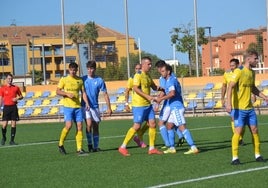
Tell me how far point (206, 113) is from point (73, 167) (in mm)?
21685

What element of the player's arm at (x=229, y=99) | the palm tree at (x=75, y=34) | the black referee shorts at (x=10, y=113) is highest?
the palm tree at (x=75, y=34)

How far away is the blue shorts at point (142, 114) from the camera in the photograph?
531 inches

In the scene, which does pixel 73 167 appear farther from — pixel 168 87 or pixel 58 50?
pixel 58 50

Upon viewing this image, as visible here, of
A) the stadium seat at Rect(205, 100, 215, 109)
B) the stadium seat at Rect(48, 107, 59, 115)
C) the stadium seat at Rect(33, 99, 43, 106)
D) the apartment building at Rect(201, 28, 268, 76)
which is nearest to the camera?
the stadium seat at Rect(205, 100, 215, 109)

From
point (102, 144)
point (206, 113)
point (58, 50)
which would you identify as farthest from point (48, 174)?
point (58, 50)

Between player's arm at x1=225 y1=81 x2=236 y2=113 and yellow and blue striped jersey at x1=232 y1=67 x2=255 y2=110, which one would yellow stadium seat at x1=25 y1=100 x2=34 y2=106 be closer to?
yellow and blue striped jersey at x1=232 y1=67 x2=255 y2=110

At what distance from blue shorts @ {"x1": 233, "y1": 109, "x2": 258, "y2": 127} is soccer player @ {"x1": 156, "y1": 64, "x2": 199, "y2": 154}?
7.45 ft

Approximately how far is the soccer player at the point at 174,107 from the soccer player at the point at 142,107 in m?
0.34

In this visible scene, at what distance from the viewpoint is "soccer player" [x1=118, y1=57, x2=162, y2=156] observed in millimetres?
13477

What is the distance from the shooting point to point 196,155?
42.4 feet

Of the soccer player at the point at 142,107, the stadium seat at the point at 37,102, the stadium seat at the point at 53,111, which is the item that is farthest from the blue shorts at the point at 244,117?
the stadium seat at the point at 37,102

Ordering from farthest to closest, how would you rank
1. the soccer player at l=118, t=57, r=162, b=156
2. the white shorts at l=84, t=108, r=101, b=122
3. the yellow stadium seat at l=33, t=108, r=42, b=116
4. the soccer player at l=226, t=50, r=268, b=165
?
the yellow stadium seat at l=33, t=108, r=42, b=116, the white shorts at l=84, t=108, r=101, b=122, the soccer player at l=118, t=57, r=162, b=156, the soccer player at l=226, t=50, r=268, b=165

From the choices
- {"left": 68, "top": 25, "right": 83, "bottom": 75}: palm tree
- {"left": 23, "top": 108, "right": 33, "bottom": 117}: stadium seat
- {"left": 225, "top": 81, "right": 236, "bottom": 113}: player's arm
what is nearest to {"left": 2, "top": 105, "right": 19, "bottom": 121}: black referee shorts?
{"left": 225, "top": 81, "right": 236, "bottom": 113}: player's arm

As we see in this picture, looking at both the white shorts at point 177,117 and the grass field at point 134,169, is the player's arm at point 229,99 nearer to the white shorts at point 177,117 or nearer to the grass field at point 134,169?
the grass field at point 134,169
